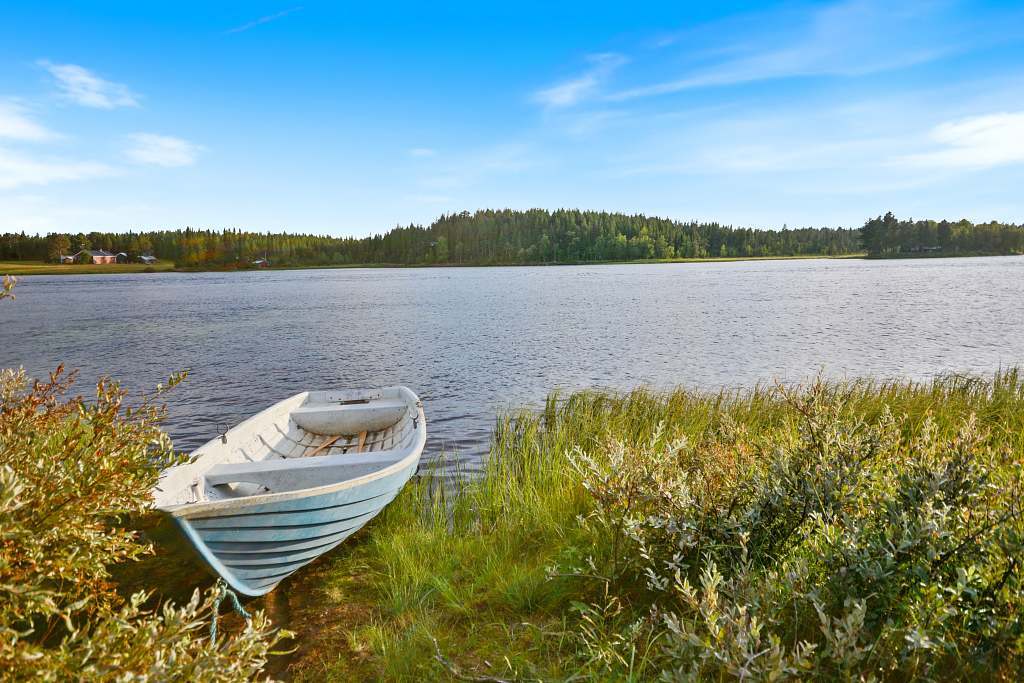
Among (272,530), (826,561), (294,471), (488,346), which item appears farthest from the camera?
(488,346)

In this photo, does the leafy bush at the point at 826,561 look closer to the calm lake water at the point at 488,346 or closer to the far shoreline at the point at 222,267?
the calm lake water at the point at 488,346

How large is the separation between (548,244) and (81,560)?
18359 centimetres

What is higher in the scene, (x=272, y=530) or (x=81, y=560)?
(x=81, y=560)

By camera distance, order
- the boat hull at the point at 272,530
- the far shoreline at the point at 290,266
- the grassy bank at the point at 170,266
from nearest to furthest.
Answer: the boat hull at the point at 272,530 < the grassy bank at the point at 170,266 < the far shoreline at the point at 290,266

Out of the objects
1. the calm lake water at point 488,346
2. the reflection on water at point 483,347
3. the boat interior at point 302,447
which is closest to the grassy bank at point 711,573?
the boat interior at point 302,447

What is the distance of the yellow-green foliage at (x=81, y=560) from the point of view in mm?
2398

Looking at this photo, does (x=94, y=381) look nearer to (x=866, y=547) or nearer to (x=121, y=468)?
(x=121, y=468)

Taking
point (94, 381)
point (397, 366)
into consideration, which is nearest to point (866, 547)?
point (397, 366)

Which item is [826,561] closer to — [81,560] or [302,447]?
[81,560]

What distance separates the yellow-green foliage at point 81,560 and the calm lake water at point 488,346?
28.4ft

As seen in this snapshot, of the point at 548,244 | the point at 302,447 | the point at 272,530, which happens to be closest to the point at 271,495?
the point at 272,530

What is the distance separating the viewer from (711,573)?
12.2 feet

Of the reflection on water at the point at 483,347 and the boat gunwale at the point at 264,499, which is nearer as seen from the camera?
the boat gunwale at the point at 264,499

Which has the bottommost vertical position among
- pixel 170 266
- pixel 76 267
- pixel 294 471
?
pixel 294 471
